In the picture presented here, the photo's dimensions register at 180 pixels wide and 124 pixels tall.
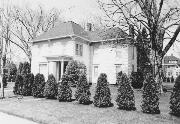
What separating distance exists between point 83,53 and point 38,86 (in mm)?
12835

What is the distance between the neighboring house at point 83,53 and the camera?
2711 centimetres

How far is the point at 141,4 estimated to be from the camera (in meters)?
19.0

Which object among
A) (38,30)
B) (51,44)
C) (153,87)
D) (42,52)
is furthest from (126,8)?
(38,30)

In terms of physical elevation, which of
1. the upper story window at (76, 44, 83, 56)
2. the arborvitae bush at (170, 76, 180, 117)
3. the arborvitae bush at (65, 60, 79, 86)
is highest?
the upper story window at (76, 44, 83, 56)

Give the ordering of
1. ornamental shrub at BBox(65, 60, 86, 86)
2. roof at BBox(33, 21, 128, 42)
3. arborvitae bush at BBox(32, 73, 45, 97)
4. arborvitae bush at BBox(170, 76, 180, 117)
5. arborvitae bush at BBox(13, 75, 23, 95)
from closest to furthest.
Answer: arborvitae bush at BBox(170, 76, 180, 117) → arborvitae bush at BBox(32, 73, 45, 97) → arborvitae bush at BBox(13, 75, 23, 95) → ornamental shrub at BBox(65, 60, 86, 86) → roof at BBox(33, 21, 128, 42)

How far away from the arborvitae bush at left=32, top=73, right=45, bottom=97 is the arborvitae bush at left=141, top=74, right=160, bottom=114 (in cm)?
873

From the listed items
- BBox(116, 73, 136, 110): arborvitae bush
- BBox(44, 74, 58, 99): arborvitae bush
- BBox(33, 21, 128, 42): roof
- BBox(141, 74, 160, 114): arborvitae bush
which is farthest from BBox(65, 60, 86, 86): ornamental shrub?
BBox(141, 74, 160, 114): arborvitae bush

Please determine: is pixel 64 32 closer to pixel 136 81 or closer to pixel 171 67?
pixel 136 81

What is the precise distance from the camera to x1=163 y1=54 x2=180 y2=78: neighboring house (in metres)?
66.9

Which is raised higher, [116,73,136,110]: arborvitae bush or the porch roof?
the porch roof

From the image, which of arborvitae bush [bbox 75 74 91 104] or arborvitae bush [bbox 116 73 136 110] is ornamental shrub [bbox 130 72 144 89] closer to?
arborvitae bush [bbox 75 74 91 104]

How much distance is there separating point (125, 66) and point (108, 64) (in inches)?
97.4

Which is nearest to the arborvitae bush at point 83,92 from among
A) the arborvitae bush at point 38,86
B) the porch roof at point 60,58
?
the arborvitae bush at point 38,86

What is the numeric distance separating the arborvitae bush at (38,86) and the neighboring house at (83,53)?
362 inches
